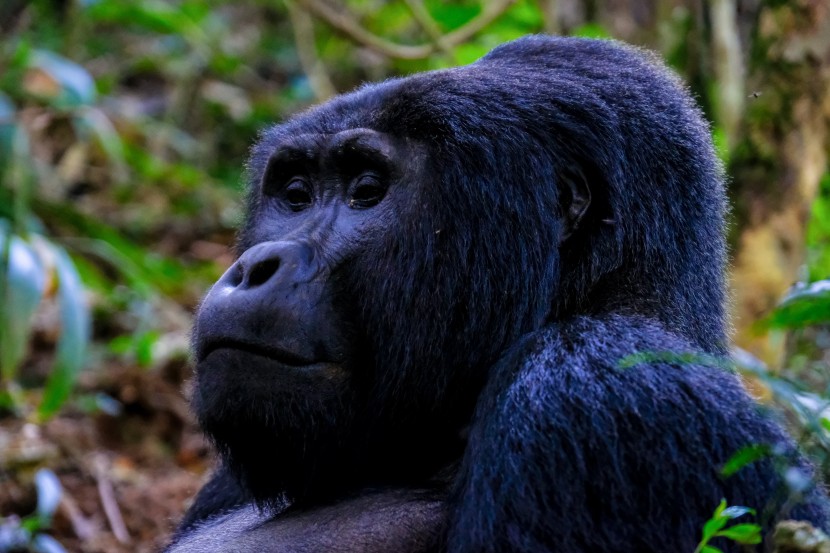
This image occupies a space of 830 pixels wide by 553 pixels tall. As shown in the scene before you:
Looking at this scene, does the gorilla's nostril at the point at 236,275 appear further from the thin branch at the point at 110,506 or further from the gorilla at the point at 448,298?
the thin branch at the point at 110,506

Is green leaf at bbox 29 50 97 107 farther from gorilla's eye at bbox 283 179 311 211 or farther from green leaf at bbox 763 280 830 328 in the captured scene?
green leaf at bbox 763 280 830 328

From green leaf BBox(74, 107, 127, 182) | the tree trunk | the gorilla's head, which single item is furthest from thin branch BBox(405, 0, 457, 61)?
the gorilla's head

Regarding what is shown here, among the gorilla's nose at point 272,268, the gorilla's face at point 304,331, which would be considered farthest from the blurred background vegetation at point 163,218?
the gorilla's nose at point 272,268

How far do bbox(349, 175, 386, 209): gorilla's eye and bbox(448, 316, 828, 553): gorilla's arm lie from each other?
0.83m

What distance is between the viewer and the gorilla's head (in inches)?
118

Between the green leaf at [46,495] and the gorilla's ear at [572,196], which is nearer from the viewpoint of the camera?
the gorilla's ear at [572,196]

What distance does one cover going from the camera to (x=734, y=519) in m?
2.52

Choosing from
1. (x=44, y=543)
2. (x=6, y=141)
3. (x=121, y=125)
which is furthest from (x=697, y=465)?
(x=121, y=125)

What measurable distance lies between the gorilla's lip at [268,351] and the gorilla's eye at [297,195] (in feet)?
2.09

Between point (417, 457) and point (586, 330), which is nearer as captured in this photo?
point (586, 330)

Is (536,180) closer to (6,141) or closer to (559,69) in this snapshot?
(559,69)

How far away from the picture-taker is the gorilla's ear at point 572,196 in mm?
3242

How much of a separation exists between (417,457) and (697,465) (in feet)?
3.16

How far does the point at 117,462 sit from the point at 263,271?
3.53 m
